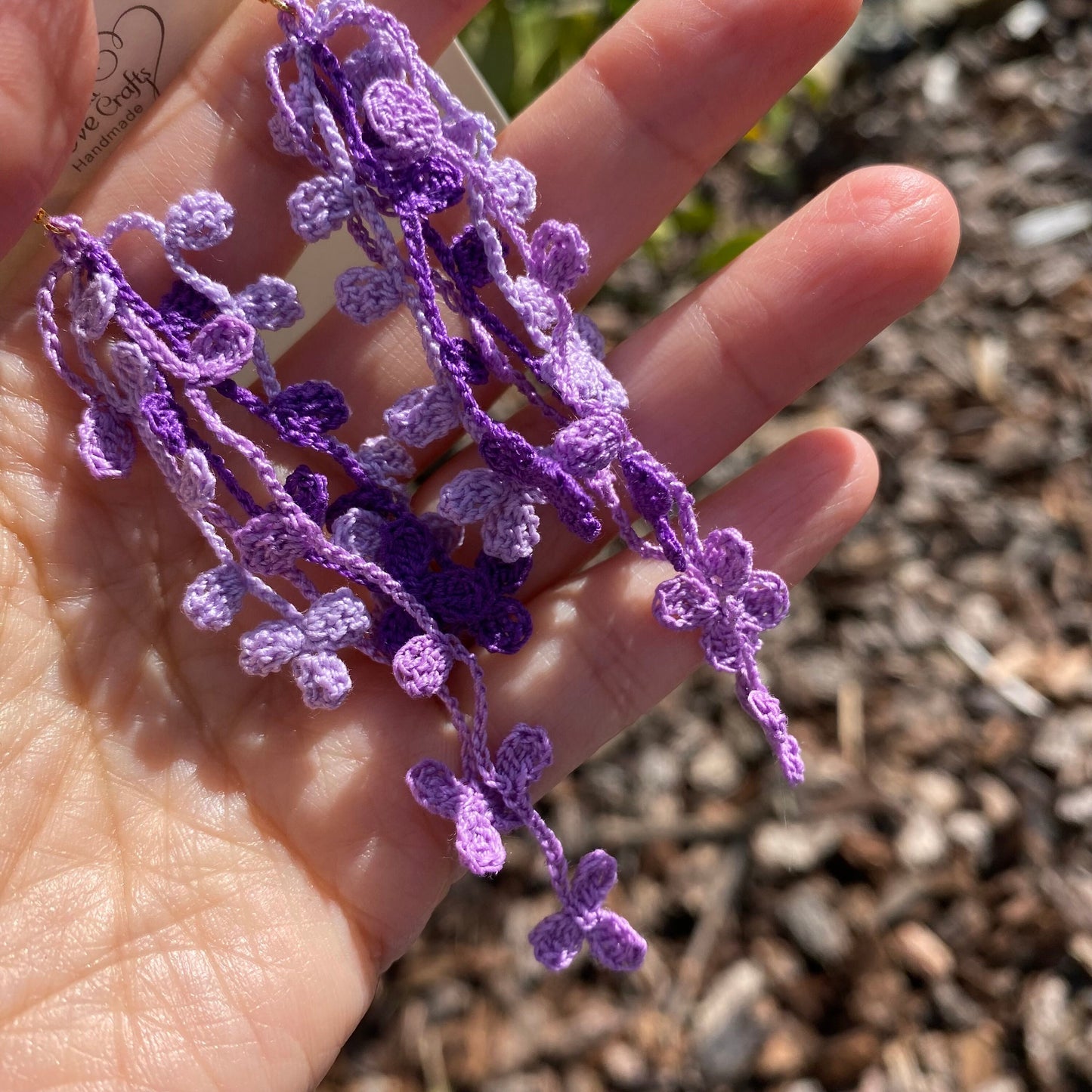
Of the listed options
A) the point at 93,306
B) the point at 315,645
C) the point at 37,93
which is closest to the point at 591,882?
the point at 315,645

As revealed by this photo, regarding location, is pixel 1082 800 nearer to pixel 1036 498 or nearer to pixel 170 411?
pixel 1036 498

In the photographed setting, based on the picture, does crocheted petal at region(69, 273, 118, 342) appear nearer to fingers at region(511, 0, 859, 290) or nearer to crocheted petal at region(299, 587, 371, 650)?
crocheted petal at region(299, 587, 371, 650)

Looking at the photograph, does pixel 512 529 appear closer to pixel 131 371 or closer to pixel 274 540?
pixel 274 540

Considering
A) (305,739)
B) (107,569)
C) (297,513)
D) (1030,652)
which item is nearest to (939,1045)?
(1030,652)

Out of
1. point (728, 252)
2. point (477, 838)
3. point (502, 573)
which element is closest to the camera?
point (477, 838)

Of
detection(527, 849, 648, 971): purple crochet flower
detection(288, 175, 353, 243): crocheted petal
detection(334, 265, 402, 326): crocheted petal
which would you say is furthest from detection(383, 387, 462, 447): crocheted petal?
detection(527, 849, 648, 971): purple crochet flower

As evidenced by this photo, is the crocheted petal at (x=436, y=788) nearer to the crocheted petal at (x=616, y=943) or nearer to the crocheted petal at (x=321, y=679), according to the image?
the crocheted petal at (x=321, y=679)

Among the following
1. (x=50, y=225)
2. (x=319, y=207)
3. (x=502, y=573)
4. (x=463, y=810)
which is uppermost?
(x=50, y=225)

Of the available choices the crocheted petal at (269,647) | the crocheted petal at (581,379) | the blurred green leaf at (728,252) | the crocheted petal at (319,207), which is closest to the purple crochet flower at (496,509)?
the crocheted petal at (581,379)
